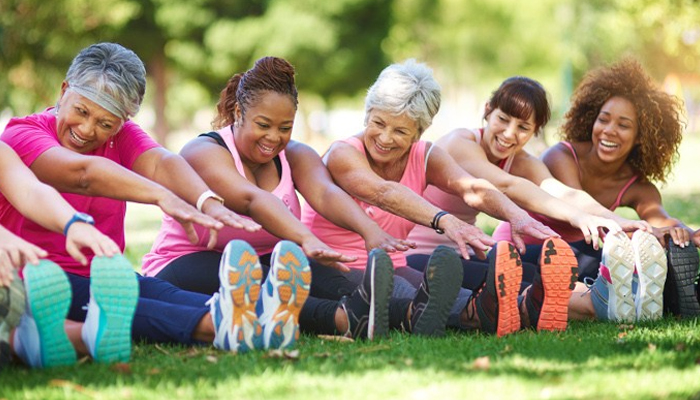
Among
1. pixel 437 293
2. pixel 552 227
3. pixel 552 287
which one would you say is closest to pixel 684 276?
pixel 552 287

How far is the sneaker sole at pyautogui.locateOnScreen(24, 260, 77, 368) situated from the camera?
3.47 metres

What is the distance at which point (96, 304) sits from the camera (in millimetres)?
3672

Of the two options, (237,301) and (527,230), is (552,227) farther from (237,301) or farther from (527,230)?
(237,301)

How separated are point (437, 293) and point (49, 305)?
5.73 feet

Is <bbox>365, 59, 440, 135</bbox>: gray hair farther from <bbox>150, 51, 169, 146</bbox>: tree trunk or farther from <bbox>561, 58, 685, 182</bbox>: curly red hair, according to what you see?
<bbox>150, 51, 169, 146</bbox>: tree trunk

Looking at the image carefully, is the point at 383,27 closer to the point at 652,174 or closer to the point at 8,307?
the point at 652,174

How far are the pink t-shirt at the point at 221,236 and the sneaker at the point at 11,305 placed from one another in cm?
141

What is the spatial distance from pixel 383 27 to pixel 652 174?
978 inches

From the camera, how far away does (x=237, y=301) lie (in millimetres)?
3910

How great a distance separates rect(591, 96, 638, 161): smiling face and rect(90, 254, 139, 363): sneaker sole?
145 inches

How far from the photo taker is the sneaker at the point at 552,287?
446cm

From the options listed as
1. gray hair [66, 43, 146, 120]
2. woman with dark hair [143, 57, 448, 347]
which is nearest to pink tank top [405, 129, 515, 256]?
woman with dark hair [143, 57, 448, 347]

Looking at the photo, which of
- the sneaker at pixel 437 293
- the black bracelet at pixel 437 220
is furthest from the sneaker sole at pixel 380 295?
the black bracelet at pixel 437 220

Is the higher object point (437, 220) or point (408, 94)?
point (408, 94)
